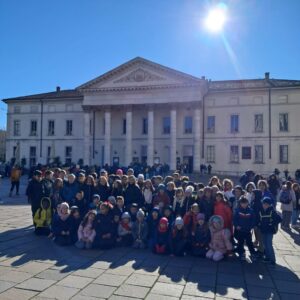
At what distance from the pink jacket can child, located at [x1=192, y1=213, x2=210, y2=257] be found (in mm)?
2538

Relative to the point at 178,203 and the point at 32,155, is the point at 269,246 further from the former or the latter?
the point at 32,155

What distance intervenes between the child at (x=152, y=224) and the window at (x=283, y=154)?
32.0m

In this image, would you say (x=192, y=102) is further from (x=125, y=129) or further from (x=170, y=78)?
(x=125, y=129)

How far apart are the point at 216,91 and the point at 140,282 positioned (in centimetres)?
3536

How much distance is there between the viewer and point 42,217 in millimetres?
9469

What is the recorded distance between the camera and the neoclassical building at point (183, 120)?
121ft

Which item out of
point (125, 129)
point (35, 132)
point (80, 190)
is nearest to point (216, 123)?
point (125, 129)

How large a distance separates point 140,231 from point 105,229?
3.12ft

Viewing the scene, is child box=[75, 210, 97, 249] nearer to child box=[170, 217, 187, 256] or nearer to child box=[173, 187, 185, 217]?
child box=[170, 217, 187, 256]

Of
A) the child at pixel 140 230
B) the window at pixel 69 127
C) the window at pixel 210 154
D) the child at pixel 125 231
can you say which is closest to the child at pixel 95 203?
the child at pixel 125 231

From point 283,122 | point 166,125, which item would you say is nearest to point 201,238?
point 283,122

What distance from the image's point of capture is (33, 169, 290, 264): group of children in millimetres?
7523

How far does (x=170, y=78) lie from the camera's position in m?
→ 37.8

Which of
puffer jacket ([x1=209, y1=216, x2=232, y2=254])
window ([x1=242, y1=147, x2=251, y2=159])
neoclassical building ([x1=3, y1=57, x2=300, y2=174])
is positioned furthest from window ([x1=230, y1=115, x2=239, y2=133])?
puffer jacket ([x1=209, y1=216, x2=232, y2=254])
